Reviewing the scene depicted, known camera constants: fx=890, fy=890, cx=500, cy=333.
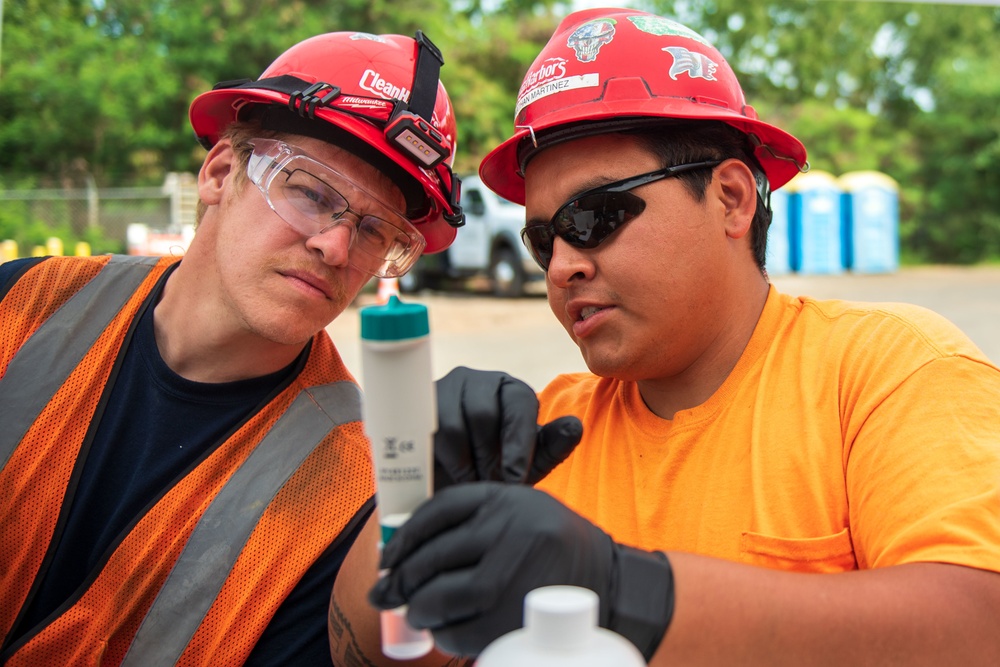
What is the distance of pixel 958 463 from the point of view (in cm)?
166

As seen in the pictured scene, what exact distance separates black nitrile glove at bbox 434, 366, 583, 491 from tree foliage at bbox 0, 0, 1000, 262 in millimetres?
16889

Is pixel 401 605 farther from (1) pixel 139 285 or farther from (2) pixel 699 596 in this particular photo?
(1) pixel 139 285

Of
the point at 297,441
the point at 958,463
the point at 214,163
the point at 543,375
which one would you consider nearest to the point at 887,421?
the point at 958,463

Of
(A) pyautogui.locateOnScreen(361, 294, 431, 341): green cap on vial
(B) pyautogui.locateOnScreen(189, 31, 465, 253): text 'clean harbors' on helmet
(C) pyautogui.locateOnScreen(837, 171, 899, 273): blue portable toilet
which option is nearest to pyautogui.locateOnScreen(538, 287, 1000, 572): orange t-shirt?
(B) pyautogui.locateOnScreen(189, 31, 465, 253): text 'clean harbors' on helmet

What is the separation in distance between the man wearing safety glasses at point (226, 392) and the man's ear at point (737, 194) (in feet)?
2.52

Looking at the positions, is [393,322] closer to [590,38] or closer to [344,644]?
[344,644]

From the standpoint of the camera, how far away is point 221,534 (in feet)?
6.95

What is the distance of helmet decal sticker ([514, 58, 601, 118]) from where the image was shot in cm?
223

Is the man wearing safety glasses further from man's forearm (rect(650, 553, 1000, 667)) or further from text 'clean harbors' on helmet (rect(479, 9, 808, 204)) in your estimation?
man's forearm (rect(650, 553, 1000, 667))

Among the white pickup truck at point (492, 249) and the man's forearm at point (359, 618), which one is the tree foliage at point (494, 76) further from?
the man's forearm at point (359, 618)

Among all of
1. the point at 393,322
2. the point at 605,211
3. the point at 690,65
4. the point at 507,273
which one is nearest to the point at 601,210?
the point at 605,211

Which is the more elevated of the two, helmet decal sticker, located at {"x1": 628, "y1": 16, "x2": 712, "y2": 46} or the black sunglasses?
helmet decal sticker, located at {"x1": 628, "y1": 16, "x2": 712, "y2": 46}

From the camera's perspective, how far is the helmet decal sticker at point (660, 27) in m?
2.31

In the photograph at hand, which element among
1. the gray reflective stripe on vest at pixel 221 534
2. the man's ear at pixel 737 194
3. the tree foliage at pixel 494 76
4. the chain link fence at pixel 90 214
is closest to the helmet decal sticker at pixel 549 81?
the man's ear at pixel 737 194
